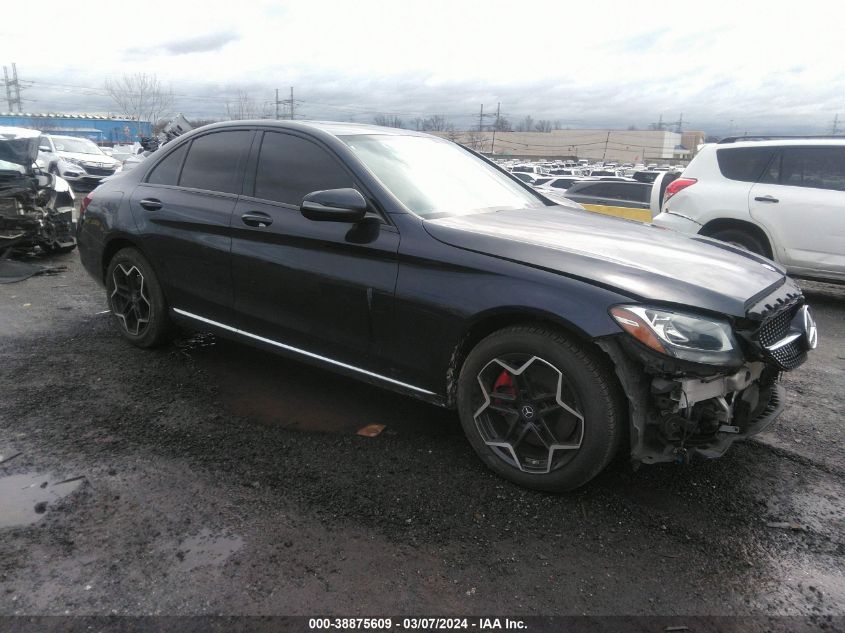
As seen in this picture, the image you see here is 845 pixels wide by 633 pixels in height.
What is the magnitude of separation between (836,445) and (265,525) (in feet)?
10.1

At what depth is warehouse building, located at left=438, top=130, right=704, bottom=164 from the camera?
89.6 metres

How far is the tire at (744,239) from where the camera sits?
23.3 feet

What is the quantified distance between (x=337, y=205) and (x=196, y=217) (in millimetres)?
1420

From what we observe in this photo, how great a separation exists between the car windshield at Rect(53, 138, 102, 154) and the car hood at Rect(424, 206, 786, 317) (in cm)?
2156

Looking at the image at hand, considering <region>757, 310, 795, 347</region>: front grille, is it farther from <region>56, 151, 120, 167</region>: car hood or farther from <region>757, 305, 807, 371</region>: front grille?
<region>56, 151, 120, 167</region>: car hood

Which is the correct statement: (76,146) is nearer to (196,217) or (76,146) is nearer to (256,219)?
(196,217)

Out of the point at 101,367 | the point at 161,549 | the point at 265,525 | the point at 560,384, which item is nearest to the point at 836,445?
the point at 560,384

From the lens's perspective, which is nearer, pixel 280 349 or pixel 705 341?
pixel 705 341

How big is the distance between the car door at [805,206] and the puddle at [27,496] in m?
7.06

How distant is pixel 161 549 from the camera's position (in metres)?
2.51

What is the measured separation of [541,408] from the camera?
2.83m

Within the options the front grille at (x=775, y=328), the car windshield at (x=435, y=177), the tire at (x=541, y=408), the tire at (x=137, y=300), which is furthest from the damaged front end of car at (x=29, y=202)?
the front grille at (x=775, y=328)

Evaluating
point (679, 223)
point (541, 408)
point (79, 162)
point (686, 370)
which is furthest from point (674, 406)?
point (79, 162)

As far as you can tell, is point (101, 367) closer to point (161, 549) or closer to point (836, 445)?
point (161, 549)
